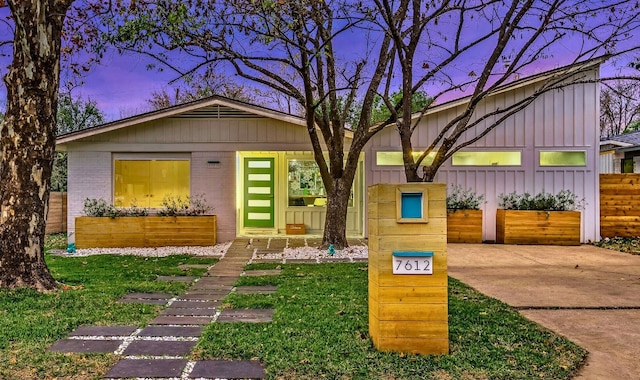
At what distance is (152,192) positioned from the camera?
1114cm

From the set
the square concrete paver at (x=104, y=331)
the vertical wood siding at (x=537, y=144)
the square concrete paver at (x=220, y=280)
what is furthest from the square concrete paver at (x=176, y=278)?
the vertical wood siding at (x=537, y=144)

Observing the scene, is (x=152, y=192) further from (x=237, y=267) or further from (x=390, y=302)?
(x=390, y=302)

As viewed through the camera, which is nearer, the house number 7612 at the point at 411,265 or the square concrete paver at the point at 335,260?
the house number 7612 at the point at 411,265

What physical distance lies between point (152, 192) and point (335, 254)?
5.18 m

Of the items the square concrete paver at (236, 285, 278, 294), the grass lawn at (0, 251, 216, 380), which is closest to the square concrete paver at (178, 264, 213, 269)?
the grass lawn at (0, 251, 216, 380)

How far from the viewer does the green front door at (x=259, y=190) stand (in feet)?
40.4

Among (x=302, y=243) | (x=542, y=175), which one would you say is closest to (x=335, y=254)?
(x=302, y=243)

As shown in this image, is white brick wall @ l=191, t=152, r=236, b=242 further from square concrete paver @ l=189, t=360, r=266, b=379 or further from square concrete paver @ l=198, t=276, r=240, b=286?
square concrete paver @ l=189, t=360, r=266, b=379

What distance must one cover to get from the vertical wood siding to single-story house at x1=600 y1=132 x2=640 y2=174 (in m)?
3.73

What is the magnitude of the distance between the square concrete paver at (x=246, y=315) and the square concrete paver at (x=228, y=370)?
100cm

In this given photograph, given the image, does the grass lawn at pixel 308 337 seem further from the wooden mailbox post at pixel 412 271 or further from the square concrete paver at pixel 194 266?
the square concrete paver at pixel 194 266

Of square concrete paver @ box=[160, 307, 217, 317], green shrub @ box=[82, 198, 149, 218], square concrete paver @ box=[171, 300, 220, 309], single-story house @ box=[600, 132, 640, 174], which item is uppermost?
single-story house @ box=[600, 132, 640, 174]

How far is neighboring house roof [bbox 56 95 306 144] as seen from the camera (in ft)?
34.7

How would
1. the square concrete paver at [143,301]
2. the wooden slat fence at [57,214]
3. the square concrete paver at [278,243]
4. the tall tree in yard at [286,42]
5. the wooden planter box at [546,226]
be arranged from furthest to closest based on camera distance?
the wooden slat fence at [57,214]
the wooden planter box at [546,226]
the square concrete paver at [278,243]
the tall tree in yard at [286,42]
the square concrete paver at [143,301]
